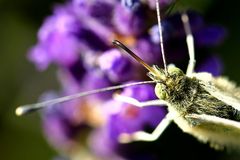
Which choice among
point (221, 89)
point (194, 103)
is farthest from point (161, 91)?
point (221, 89)

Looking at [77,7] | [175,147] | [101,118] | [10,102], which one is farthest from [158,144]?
[10,102]

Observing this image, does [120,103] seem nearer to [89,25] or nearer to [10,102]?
[89,25]

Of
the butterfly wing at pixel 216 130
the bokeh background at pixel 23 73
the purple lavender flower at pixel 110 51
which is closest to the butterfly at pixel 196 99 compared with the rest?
the butterfly wing at pixel 216 130

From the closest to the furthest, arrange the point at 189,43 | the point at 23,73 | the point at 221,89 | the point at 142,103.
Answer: the point at 221,89 < the point at 142,103 < the point at 189,43 < the point at 23,73

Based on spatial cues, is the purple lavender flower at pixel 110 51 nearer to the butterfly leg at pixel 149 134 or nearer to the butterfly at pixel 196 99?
the butterfly leg at pixel 149 134

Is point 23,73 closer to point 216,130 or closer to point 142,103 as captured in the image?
point 142,103

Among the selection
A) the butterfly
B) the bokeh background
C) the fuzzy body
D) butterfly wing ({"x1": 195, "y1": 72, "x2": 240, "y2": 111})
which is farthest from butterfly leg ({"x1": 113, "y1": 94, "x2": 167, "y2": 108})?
the bokeh background
